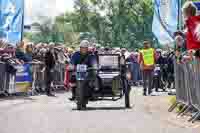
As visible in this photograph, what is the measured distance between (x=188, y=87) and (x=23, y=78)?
1083 centimetres

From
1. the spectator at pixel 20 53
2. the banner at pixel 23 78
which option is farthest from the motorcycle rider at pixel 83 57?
the spectator at pixel 20 53

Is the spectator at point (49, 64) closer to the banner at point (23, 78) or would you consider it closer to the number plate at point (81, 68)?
the banner at point (23, 78)

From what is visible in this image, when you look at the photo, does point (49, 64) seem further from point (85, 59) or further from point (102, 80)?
point (85, 59)

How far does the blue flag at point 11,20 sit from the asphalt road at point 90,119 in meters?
5.36

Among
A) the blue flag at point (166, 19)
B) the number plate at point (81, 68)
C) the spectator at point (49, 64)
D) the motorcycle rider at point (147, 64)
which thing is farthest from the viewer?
the spectator at point (49, 64)

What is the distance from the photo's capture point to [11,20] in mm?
26141

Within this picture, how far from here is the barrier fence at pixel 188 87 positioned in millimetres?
14327

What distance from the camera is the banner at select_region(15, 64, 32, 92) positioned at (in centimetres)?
2491

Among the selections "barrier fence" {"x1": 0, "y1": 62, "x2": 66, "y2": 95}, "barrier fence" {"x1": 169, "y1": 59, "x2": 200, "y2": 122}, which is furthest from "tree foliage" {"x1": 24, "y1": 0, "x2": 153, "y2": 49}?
"barrier fence" {"x1": 169, "y1": 59, "x2": 200, "y2": 122}

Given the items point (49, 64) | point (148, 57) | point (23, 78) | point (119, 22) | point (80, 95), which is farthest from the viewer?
point (119, 22)

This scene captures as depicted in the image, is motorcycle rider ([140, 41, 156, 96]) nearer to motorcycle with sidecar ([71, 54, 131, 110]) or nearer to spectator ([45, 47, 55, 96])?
spectator ([45, 47, 55, 96])

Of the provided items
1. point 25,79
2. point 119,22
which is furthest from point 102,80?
point 119,22

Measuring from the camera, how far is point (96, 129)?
42.4 feet

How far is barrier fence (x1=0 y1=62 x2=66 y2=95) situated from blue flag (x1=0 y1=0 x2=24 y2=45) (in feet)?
3.87
